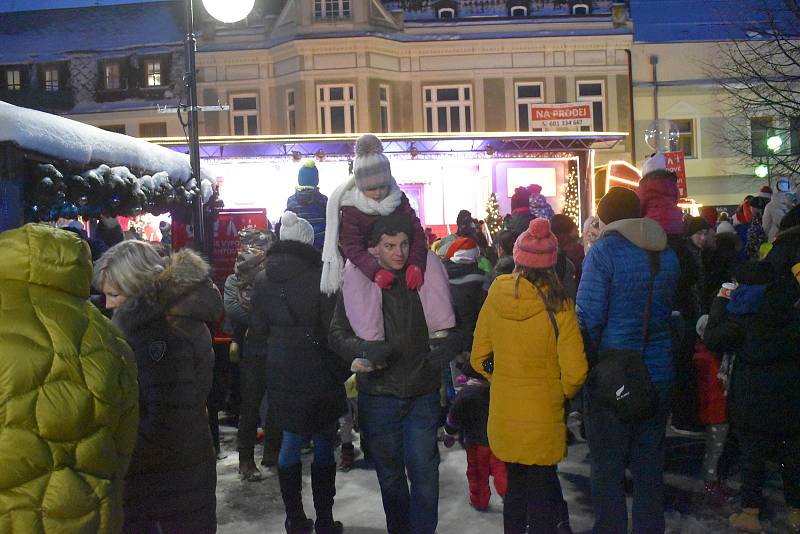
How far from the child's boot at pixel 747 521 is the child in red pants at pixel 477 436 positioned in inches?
58.1

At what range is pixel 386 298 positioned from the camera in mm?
4555

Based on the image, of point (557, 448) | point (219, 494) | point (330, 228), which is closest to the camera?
point (557, 448)

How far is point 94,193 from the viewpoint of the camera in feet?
24.2

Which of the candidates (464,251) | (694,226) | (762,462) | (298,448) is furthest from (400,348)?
(694,226)

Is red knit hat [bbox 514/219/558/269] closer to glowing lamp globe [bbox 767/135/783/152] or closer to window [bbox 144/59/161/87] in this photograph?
glowing lamp globe [bbox 767/135/783/152]

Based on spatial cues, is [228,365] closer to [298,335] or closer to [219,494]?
[219,494]

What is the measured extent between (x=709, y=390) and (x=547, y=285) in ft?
7.28

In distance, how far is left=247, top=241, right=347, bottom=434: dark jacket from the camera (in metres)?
5.25

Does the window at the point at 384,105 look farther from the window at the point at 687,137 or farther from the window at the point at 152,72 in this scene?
the window at the point at 687,137

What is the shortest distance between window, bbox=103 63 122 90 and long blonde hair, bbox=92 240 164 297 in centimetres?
2945

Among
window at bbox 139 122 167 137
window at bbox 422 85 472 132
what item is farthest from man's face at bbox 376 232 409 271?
window at bbox 139 122 167 137

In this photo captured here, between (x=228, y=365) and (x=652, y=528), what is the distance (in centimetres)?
538

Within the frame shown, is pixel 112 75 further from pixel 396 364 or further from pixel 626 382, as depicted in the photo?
pixel 626 382

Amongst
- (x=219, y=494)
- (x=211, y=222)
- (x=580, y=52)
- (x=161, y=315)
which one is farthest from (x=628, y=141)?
(x=161, y=315)
